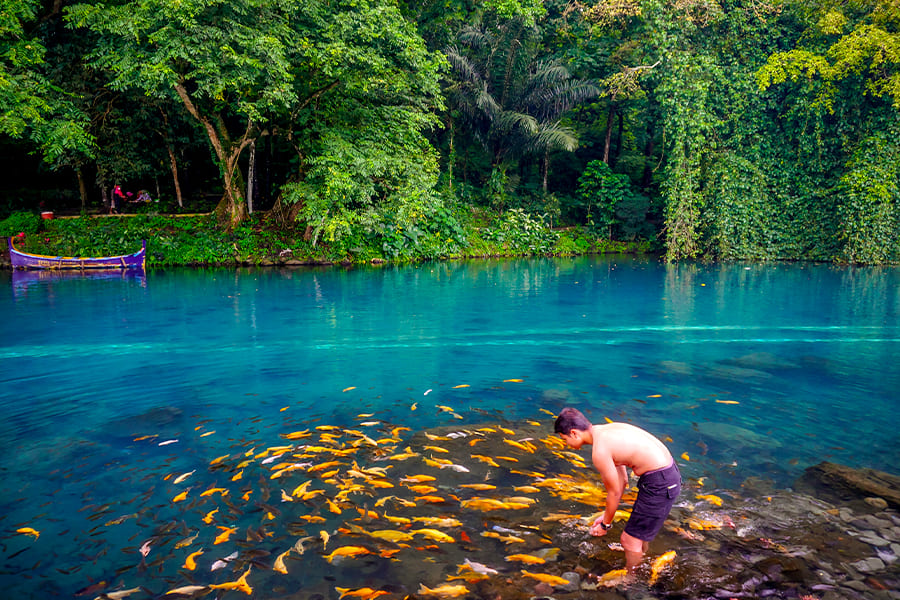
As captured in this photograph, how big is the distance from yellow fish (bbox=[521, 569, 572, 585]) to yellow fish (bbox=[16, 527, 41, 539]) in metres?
3.69

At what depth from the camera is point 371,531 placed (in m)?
4.32

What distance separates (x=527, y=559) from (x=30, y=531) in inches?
150

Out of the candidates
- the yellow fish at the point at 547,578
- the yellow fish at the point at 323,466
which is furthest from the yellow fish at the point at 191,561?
the yellow fish at the point at 547,578

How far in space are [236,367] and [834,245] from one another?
→ 90.5 ft

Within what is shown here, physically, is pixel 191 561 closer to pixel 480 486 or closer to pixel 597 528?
pixel 480 486

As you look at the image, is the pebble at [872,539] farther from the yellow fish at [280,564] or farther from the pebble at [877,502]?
the yellow fish at [280,564]

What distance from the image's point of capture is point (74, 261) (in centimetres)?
2027

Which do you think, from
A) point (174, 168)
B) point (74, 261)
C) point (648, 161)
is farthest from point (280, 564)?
point (648, 161)

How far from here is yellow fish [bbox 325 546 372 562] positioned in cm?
403

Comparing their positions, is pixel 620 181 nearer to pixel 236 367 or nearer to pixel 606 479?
pixel 236 367

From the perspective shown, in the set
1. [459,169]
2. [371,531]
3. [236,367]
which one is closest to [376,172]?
[459,169]

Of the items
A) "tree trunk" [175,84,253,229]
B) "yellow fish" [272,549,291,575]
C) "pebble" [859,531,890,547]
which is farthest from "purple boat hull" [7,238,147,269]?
"pebble" [859,531,890,547]

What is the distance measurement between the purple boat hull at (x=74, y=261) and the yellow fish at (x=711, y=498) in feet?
69.3

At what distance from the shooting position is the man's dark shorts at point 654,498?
3811 mm
